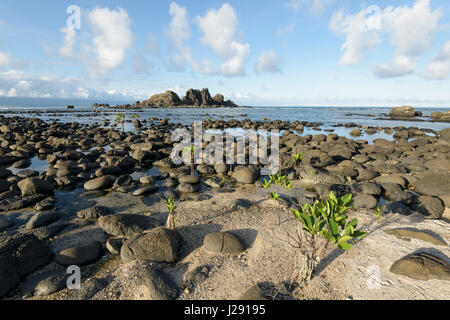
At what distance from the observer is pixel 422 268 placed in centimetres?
496

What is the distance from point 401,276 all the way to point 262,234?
11.3 ft

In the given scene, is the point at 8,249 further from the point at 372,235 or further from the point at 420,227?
the point at 420,227

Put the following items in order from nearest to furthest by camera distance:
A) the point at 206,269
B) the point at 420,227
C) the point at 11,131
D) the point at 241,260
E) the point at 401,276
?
1. the point at 401,276
2. the point at 206,269
3. the point at 241,260
4. the point at 420,227
5. the point at 11,131

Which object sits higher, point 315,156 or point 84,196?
point 315,156

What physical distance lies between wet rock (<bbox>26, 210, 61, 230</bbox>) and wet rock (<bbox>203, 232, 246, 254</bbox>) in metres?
5.94

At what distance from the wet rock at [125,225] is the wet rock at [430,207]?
33.9 feet

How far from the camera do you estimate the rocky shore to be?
188 inches

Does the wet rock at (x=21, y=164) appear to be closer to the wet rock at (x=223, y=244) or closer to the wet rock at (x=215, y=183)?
the wet rock at (x=215, y=183)

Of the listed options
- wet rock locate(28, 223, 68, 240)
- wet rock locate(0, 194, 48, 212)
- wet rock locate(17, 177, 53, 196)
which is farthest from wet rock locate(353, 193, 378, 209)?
wet rock locate(17, 177, 53, 196)

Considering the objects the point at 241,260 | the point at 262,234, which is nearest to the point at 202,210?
the point at 262,234

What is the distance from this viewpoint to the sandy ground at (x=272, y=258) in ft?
15.3

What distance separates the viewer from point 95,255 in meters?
5.83

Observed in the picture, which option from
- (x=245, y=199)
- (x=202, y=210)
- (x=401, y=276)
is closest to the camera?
(x=401, y=276)

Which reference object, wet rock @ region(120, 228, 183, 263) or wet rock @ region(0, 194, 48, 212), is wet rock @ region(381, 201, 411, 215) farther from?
wet rock @ region(0, 194, 48, 212)
